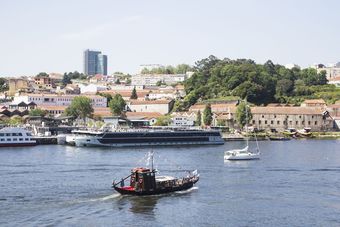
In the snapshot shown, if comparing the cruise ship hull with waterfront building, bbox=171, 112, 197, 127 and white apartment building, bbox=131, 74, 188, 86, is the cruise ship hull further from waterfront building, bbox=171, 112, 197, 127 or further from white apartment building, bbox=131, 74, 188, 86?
white apartment building, bbox=131, 74, 188, 86

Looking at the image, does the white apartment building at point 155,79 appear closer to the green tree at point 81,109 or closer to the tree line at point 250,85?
the tree line at point 250,85

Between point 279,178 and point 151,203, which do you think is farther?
point 279,178

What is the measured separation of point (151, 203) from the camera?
96.8 feet

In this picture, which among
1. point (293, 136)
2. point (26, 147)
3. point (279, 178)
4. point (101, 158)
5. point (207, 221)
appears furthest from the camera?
point (293, 136)

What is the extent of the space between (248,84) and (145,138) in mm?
37346

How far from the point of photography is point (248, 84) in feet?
326

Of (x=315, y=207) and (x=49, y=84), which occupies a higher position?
Answer: (x=49, y=84)

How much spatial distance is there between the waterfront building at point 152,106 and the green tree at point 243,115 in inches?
776

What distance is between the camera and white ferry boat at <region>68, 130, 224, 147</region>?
63.5 metres

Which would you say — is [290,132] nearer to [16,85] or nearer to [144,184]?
[144,184]

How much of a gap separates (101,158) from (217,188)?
18029mm

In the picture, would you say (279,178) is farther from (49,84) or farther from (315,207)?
(49,84)

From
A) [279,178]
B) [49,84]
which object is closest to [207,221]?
[279,178]


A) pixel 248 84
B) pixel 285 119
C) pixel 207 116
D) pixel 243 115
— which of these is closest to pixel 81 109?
pixel 207 116
